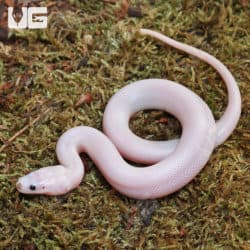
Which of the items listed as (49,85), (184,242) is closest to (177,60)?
(49,85)

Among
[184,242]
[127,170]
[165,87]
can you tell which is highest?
[165,87]

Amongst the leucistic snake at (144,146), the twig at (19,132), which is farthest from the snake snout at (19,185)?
the twig at (19,132)

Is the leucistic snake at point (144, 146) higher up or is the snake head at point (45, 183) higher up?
the leucistic snake at point (144, 146)

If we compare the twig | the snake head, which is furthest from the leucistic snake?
the twig

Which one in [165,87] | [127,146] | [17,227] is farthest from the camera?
[165,87]

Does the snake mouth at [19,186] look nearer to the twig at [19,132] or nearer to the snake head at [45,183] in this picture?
the snake head at [45,183]

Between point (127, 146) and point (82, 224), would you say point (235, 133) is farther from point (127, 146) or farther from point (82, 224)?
point (82, 224)

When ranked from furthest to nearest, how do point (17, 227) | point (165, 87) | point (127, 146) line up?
point (165, 87), point (127, 146), point (17, 227)

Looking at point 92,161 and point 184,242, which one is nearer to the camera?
point 184,242
